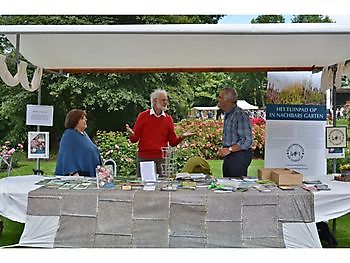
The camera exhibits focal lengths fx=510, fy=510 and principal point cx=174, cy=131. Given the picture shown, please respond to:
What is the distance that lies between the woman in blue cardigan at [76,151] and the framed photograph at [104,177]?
616mm

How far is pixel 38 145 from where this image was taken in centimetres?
502

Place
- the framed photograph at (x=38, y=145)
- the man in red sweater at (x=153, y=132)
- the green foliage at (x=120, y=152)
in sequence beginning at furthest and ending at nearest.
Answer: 1. the green foliage at (x=120, y=152)
2. the framed photograph at (x=38, y=145)
3. the man in red sweater at (x=153, y=132)

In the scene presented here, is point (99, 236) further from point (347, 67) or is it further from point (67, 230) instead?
point (347, 67)

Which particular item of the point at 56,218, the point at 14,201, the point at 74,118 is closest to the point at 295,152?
the point at 74,118

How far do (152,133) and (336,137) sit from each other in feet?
5.74

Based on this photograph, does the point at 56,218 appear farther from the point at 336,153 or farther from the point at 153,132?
the point at 336,153

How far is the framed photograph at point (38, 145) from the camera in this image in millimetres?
4992

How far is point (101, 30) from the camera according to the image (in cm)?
307

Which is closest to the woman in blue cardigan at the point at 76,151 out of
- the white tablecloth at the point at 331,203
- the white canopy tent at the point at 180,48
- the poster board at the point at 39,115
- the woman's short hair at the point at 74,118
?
the woman's short hair at the point at 74,118

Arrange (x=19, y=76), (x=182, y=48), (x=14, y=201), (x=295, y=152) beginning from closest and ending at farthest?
(x=14, y=201)
(x=182, y=48)
(x=19, y=76)
(x=295, y=152)

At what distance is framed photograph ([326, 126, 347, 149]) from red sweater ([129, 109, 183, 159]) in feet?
4.66

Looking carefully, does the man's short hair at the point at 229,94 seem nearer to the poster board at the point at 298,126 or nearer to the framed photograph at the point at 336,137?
the framed photograph at the point at 336,137

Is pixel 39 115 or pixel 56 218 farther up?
pixel 39 115

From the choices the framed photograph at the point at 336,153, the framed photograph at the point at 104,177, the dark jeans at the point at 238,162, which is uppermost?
the framed photograph at the point at 336,153
